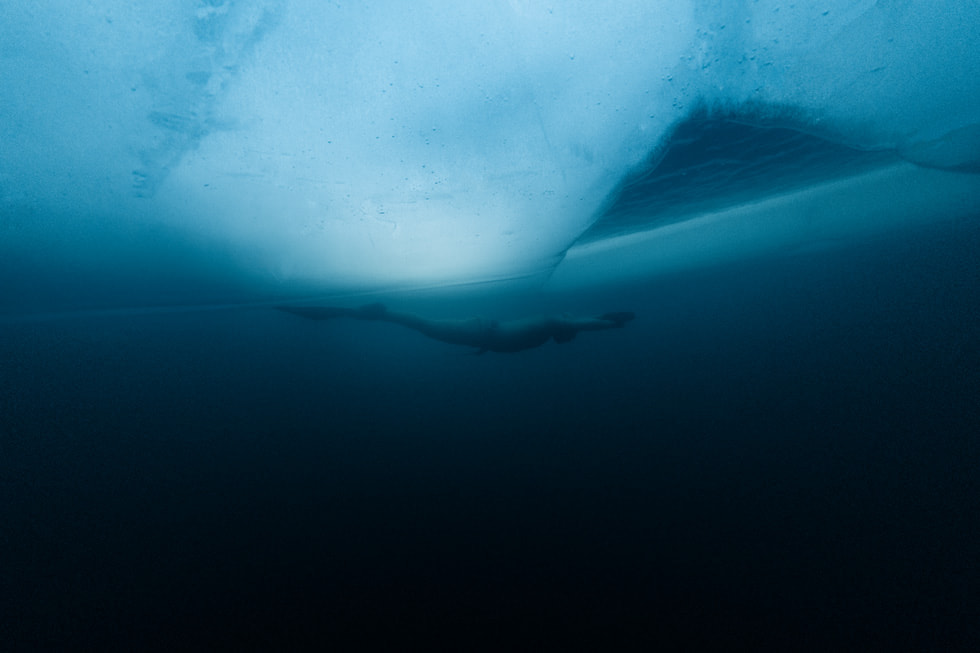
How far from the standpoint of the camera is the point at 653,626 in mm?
5301

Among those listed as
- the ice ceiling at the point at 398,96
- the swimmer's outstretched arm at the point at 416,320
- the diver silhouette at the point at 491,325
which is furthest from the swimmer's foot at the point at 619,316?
the swimmer's outstretched arm at the point at 416,320

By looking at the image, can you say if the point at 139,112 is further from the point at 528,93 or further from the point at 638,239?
the point at 638,239

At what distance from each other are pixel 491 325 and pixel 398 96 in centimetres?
283

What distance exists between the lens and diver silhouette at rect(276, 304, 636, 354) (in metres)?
3.98

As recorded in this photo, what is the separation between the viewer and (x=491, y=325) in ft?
13.8

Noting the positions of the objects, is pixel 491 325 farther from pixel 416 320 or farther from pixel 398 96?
pixel 398 96

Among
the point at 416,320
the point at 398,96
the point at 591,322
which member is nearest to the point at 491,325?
the point at 416,320

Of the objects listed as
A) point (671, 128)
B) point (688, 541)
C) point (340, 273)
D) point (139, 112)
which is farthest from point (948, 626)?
point (139, 112)

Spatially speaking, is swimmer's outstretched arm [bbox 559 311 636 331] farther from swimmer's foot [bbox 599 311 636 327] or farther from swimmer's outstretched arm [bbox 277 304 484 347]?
swimmer's outstretched arm [bbox 277 304 484 347]

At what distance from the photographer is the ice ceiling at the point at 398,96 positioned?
4.17ft

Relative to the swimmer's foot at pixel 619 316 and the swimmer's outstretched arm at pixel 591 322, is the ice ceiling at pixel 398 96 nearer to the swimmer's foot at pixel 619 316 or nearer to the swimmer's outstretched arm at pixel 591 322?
the swimmer's foot at pixel 619 316

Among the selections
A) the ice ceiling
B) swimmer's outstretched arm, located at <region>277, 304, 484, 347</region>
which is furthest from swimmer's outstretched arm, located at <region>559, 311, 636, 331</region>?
the ice ceiling

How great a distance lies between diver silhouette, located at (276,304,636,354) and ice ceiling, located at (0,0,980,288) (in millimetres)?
1239

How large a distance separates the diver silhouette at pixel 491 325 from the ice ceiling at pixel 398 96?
1.24 metres
